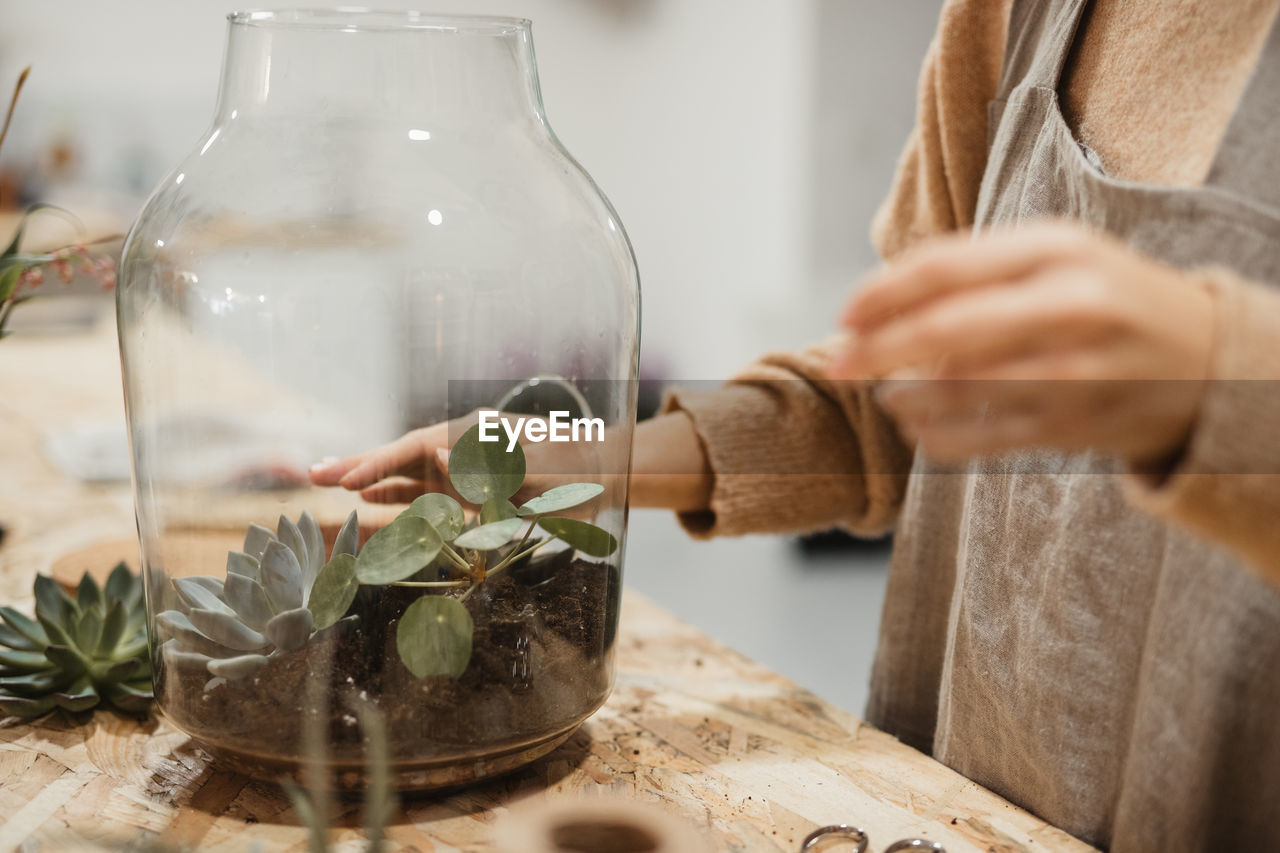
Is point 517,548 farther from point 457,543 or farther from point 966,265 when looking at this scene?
point 966,265

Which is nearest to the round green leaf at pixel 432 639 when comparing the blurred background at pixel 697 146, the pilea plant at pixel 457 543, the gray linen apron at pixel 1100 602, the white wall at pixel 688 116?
the pilea plant at pixel 457 543

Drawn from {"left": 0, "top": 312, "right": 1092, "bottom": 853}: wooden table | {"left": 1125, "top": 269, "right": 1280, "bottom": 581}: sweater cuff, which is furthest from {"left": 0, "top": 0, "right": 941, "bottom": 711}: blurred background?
{"left": 1125, "top": 269, "right": 1280, "bottom": 581}: sweater cuff

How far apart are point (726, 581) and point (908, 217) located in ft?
7.97

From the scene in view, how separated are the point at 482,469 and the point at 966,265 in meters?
0.30

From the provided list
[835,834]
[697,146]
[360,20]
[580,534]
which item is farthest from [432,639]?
[697,146]

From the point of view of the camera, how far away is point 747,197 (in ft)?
14.2

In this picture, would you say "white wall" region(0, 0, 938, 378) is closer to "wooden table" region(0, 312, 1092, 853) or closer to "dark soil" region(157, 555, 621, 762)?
"wooden table" region(0, 312, 1092, 853)

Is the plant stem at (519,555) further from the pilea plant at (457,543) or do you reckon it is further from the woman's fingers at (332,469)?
the woman's fingers at (332,469)

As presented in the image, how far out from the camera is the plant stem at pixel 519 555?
57 cm

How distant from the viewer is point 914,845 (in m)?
0.54

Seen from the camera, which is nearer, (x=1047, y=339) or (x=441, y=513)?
(x=1047, y=339)

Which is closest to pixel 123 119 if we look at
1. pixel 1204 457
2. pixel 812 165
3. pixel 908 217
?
pixel 812 165

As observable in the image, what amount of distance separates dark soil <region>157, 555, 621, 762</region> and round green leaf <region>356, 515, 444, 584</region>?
18 millimetres

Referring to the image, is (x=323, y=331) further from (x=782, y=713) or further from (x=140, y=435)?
(x=782, y=713)
